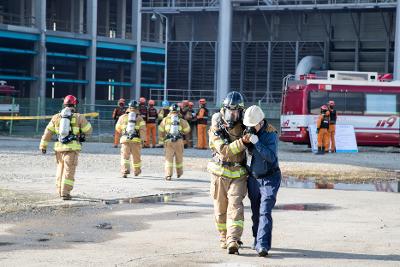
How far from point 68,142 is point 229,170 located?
5582mm

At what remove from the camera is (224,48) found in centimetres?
4769

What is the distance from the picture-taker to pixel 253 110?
9.63 meters

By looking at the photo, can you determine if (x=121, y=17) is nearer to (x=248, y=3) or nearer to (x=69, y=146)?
(x=248, y=3)

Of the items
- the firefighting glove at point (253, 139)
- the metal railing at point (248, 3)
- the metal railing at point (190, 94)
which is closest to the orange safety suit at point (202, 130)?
the metal railing at point (248, 3)

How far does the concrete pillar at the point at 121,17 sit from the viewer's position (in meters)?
71.2

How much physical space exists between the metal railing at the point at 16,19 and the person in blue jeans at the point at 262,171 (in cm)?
5346

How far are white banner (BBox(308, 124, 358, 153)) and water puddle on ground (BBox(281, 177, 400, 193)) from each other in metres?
11.9

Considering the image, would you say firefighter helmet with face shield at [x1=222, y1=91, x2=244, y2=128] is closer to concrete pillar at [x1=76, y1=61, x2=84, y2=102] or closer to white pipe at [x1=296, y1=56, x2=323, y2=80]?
white pipe at [x1=296, y1=56, x2=323, y2=80]

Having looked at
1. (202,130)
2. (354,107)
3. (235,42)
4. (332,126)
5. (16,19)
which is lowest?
(202,130)

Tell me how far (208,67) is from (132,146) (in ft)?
108

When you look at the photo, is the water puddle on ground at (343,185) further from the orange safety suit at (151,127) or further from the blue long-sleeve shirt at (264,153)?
the orange safety suit at (151,127)

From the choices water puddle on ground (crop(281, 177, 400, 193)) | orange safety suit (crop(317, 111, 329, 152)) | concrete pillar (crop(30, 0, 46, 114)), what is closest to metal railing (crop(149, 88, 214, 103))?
concrete pillar (crop(30, 0, 46, 114))

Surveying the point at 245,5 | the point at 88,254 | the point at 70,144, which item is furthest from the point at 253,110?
the point at 245,5

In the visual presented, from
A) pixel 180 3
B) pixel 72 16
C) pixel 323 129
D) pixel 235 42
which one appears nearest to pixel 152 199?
pixel 323 129
